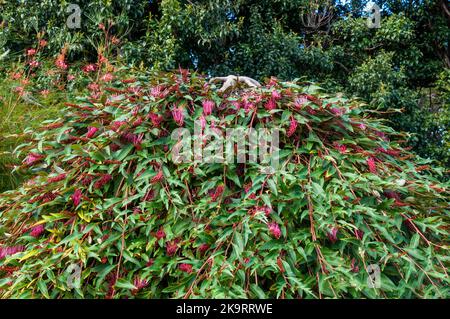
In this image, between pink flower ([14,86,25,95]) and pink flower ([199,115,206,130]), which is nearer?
pink flower ([199,115,206,130])

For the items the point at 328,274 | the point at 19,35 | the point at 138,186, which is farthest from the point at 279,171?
the point at 19,35

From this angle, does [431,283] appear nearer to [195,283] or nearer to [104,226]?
[195,283]

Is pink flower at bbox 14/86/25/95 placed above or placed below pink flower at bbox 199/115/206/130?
below

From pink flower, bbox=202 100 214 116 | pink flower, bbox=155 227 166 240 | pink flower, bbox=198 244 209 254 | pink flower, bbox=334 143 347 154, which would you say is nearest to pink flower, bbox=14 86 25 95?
pink flower, bbox=202 100 214 116

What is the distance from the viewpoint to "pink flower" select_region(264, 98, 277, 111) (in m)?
1.53

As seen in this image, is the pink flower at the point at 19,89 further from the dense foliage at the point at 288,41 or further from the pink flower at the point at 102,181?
the pink flower at the point at 102,181

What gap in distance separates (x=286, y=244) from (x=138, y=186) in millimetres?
517

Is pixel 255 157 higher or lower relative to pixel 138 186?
higher

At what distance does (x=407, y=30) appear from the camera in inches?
215

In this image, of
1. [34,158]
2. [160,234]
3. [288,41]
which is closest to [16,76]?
[34,158]

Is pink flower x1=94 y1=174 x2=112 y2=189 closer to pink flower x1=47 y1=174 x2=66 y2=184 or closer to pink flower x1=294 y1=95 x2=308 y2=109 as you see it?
pink flower x1=47 y1=174 x2=66 y2=184

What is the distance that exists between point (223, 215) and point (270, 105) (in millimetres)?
446

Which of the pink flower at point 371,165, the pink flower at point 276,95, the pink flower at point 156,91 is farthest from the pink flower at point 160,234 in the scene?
the pink flower at point 371,165

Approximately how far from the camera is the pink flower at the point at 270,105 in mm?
1528
